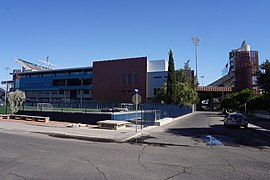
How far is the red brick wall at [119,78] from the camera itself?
255 ft

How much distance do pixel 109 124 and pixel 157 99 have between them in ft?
110

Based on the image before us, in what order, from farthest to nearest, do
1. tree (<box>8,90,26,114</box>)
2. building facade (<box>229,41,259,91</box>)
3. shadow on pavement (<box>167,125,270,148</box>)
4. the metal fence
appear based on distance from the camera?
building facade (<box>229,41,259,91</box>), tree (<box>8,90,26,114</box>), the metal fence, shadow on pavement (<box>167,125,270,148</box>)

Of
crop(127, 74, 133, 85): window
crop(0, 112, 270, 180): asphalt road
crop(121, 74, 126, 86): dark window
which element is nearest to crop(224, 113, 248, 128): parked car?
crop(0, 112, 270, 180): asphalt road

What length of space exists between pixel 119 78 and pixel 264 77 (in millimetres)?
62350

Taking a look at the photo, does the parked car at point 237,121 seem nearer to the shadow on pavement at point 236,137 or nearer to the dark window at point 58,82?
the shadow on pavement at point 236,137

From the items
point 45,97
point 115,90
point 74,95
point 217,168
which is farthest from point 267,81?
point 45,97

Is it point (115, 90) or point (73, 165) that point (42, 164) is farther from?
point (115, 90)

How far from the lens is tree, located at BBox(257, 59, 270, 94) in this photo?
21172 millimetres

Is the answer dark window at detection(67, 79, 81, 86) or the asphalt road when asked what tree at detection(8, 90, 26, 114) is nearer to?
the asphalt road

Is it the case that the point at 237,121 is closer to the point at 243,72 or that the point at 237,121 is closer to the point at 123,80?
the point at 123,80

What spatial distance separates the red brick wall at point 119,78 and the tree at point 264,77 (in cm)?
5381

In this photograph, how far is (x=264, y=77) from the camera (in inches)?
842

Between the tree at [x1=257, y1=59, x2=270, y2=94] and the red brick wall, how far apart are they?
177ft

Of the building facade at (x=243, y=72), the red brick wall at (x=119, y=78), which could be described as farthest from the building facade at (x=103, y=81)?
the building facade at (x=243, y=72)
